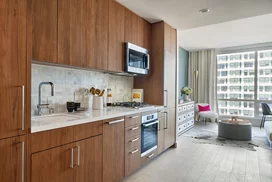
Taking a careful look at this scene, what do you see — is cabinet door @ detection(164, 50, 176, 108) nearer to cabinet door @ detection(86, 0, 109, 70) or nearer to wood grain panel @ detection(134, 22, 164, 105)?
wood grain panel @ detection(134, 22, 164, 105)

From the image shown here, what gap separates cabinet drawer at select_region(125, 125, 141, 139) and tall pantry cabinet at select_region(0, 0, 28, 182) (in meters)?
1.18

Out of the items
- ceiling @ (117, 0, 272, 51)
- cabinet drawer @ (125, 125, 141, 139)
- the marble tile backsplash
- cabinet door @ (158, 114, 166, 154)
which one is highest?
ceiling @ (117, 0, 272, 51)

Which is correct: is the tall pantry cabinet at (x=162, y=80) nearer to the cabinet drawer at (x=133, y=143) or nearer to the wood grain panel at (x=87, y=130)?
the cabinet drawer at (x=133, y=143)

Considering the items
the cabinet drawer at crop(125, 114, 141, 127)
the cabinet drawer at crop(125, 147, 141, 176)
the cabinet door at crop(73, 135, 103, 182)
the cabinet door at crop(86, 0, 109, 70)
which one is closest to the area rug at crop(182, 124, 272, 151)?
the cabinet drawer at crop(125, 147, 141, 176)

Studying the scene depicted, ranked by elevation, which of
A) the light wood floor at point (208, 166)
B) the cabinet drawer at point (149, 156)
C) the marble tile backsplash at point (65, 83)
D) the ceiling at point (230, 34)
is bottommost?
the light wood floor at point (208, 166)

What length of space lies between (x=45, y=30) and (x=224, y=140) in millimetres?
4120

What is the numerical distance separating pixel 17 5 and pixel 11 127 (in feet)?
2.74

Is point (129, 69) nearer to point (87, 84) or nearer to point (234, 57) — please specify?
point (87, 84)

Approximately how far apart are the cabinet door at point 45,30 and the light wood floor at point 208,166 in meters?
1.77

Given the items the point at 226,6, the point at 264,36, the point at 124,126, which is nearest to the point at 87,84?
the point at 124,126

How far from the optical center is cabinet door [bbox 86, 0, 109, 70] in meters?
2.06

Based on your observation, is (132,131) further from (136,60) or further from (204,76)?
(204,76)

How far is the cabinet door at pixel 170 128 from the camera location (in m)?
3.16

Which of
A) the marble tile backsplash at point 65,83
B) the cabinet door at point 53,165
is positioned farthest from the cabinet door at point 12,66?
the marble tile backsplash at point 65,83
